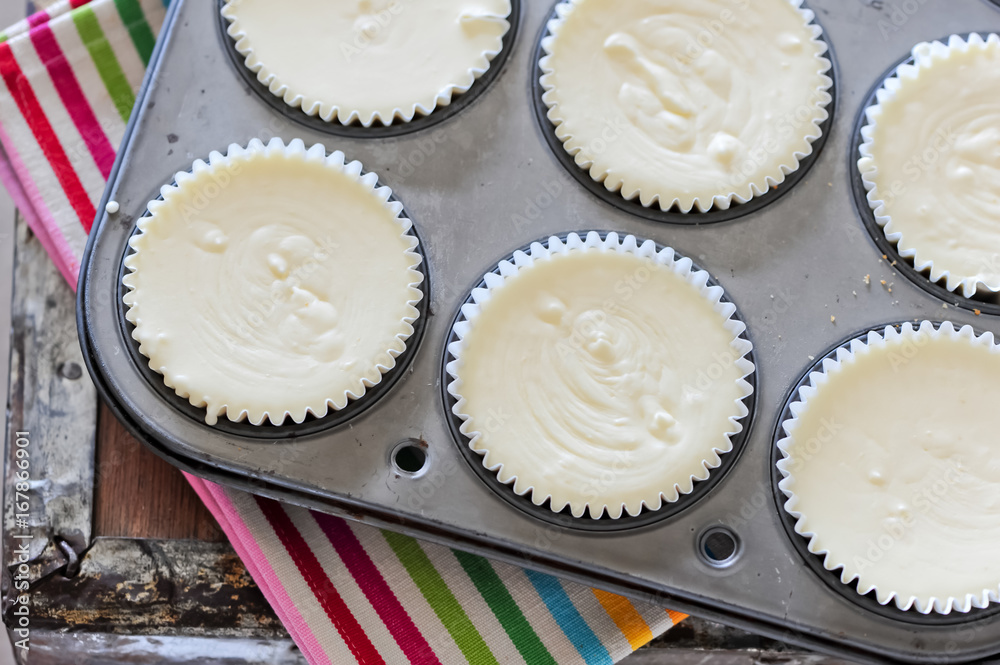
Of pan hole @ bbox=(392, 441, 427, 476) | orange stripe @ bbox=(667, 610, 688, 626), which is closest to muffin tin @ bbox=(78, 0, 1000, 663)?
pan hole @ bbox=(392, 441, 427, 476)

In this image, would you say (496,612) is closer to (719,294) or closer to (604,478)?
(604,478)

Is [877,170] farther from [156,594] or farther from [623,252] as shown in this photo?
[156,594]

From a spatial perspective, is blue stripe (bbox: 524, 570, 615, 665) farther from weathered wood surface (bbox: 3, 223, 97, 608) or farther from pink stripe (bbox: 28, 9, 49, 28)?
pink stripe (bbox: 28, 9, 49, 28)

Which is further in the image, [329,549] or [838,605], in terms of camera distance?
[329,549]

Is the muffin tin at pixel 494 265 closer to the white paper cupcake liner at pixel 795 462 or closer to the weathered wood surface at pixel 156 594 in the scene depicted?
the white paper cupcake liner at pixel 795 462

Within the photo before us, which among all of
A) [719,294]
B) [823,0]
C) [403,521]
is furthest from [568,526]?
[823,0]

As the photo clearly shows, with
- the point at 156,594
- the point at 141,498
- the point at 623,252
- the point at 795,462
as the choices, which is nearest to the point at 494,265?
the point at 623,252
